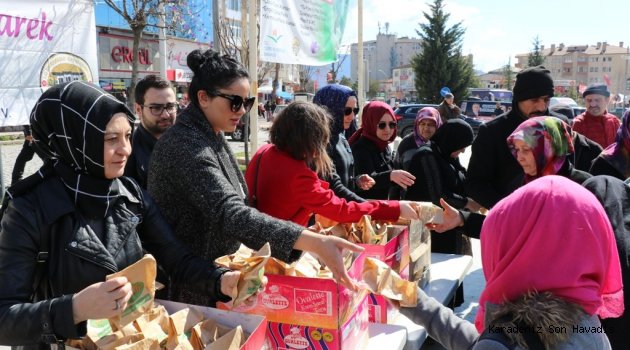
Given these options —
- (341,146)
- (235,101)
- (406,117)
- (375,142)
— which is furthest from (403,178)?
(406,117)

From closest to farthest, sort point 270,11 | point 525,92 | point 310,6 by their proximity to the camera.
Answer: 1. point 525,92
2. point 270,11
3. point 310,6

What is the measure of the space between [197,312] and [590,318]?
1034mm

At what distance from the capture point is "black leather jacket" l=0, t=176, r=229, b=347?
1.18 m

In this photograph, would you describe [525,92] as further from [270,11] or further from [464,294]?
[270,11]

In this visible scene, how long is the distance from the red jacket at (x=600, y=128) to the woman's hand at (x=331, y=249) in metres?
4.60

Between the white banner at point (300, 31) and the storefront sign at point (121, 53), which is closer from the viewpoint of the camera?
the white banner at point (300, 31)

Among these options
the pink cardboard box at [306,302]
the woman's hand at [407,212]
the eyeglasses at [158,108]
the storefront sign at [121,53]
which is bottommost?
the pink cardboard box at [306,302]

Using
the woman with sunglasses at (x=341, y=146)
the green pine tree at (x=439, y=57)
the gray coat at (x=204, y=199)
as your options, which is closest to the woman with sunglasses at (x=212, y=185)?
the gray coat at (x=204, y=199)

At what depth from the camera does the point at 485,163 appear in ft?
9.98

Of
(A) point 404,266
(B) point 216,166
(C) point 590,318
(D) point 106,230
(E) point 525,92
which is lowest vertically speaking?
(A) point 404,266

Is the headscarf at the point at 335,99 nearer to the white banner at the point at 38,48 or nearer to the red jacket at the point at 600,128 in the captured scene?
the white banner at the point at 38,48

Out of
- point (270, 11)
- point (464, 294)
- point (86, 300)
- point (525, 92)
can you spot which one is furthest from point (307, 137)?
point (464, 294)

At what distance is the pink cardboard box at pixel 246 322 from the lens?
1284 millimetres

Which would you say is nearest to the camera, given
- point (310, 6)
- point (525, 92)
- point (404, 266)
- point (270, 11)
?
point (404, 266)
